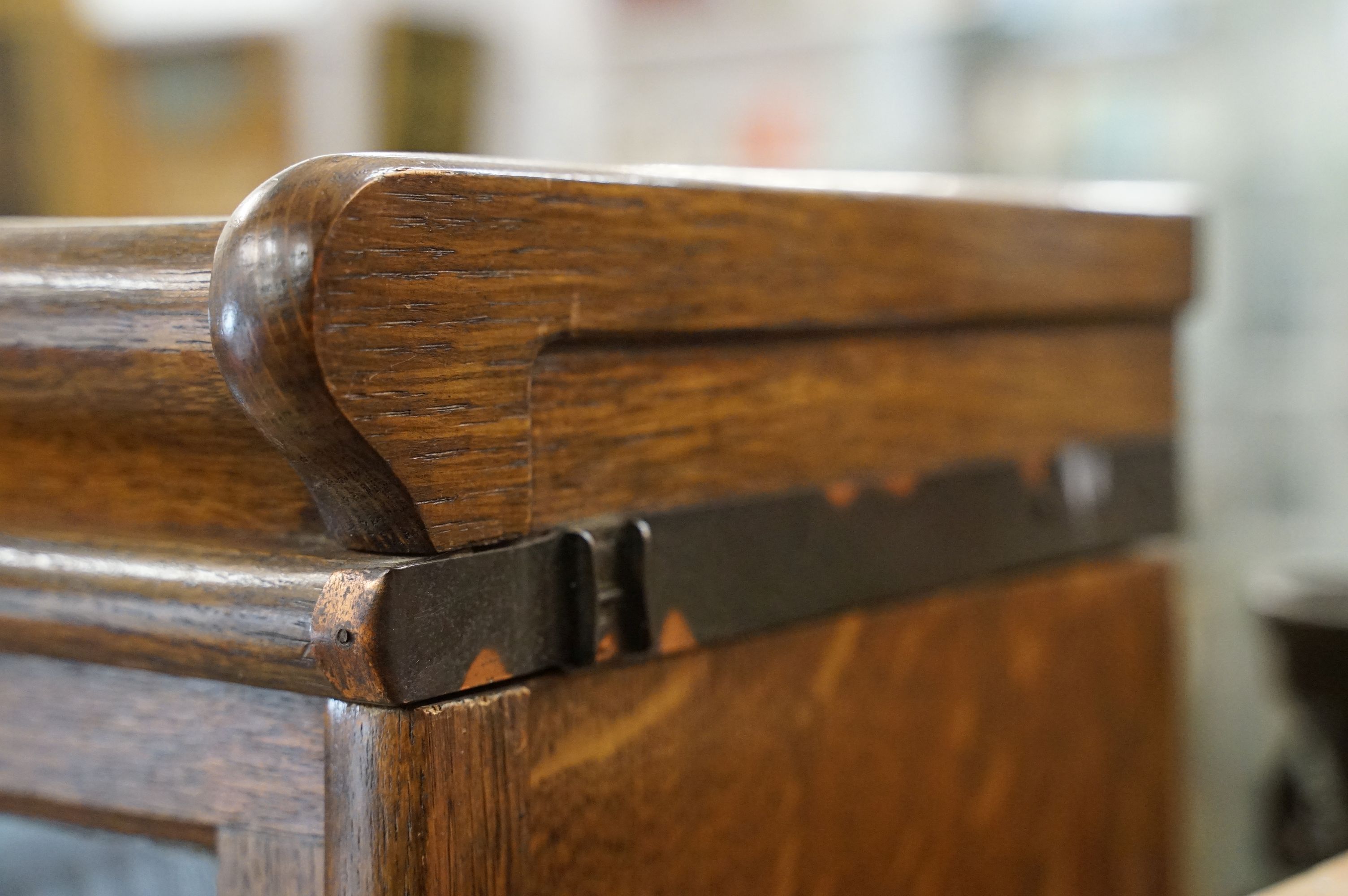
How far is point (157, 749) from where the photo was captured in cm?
36

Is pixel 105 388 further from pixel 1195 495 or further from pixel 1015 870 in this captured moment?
pixel 1195 495

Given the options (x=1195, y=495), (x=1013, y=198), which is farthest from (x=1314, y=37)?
(x=1013, y=198)

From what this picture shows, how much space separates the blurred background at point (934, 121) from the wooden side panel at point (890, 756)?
413 mm

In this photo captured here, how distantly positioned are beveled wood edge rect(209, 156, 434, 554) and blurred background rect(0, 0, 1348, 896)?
81 cm

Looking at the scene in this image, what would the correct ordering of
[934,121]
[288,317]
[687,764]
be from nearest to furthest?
[288,317] < [687,764] < [934,121]

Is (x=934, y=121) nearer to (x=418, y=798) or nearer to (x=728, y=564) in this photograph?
(x=728, y=564)

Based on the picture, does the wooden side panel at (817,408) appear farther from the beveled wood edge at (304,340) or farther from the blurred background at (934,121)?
the blurred background at (934,121)

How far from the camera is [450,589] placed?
307 mm

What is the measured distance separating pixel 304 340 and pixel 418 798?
11 centimetres

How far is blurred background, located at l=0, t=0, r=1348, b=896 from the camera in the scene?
6.47 ft

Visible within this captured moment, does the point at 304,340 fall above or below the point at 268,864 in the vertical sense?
above

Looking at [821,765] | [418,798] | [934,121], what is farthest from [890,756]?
[934,121]

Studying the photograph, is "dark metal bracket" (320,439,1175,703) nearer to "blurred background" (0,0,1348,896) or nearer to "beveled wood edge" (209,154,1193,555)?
"beveled wood edge" (209,154,1193,555)

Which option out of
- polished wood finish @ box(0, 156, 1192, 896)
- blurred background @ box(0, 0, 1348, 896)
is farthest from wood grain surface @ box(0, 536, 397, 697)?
blurred background @ box(0, 0, 1348, 896)
